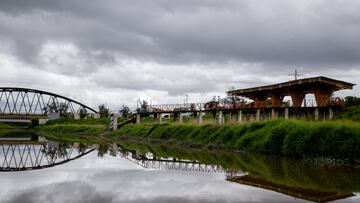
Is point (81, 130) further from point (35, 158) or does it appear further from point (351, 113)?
point (35, 158)

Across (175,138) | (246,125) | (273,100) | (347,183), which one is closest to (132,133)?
(175,138)

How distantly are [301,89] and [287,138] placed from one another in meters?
27.9

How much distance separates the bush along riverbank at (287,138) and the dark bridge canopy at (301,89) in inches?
630

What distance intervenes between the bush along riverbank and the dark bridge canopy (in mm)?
15998

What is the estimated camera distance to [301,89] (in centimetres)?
4959

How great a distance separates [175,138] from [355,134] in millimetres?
19804

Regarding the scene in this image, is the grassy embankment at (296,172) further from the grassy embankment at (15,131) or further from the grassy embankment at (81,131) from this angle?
the grassy embankment at (15,131)

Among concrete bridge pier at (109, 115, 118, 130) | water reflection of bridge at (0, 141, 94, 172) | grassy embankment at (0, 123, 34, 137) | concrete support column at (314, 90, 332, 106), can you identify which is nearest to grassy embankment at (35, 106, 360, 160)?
concrete support column at (314, 90, 332, 106)

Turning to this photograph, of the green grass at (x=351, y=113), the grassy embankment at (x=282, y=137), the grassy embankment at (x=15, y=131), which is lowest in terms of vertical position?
the grassy embankment at (x=15, y=131)

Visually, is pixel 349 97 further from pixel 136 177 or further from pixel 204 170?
pixel 136 177

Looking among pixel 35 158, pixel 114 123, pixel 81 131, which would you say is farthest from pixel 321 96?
pixel 81 131

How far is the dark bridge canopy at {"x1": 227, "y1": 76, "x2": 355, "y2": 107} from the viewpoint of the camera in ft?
147

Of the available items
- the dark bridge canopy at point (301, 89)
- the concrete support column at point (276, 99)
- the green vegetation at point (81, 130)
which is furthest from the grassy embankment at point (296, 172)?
the green vegetation at point (81, 130)

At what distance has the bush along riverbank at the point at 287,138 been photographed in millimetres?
19656
